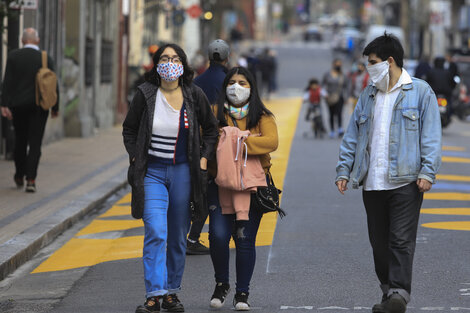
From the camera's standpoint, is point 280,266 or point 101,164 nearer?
point 280,266

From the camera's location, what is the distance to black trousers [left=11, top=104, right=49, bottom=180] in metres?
13.0

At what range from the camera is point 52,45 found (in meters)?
21.8

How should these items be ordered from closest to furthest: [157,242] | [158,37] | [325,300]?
[157,242] < [325,300] < [158,37]

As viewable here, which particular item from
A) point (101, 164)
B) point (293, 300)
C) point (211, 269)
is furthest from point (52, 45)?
point (293, 300)

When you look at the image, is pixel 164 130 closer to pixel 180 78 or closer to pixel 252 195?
pixel 180 78

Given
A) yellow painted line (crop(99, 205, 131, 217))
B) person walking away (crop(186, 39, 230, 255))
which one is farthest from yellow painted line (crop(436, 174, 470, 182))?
person walking away (crop(186, 39, 230, 255))

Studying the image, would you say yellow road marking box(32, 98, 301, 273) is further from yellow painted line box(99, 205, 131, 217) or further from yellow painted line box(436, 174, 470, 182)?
yellow painted line box(436, 174, 470, 182)

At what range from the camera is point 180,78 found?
7.21m

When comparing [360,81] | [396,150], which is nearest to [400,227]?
[396,150]

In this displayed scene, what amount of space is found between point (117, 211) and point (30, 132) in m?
1.34

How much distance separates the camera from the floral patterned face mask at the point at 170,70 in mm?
7004

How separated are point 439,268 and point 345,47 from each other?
250 feet

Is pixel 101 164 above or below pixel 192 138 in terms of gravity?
below

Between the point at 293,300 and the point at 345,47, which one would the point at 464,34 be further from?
the point at 293,300
